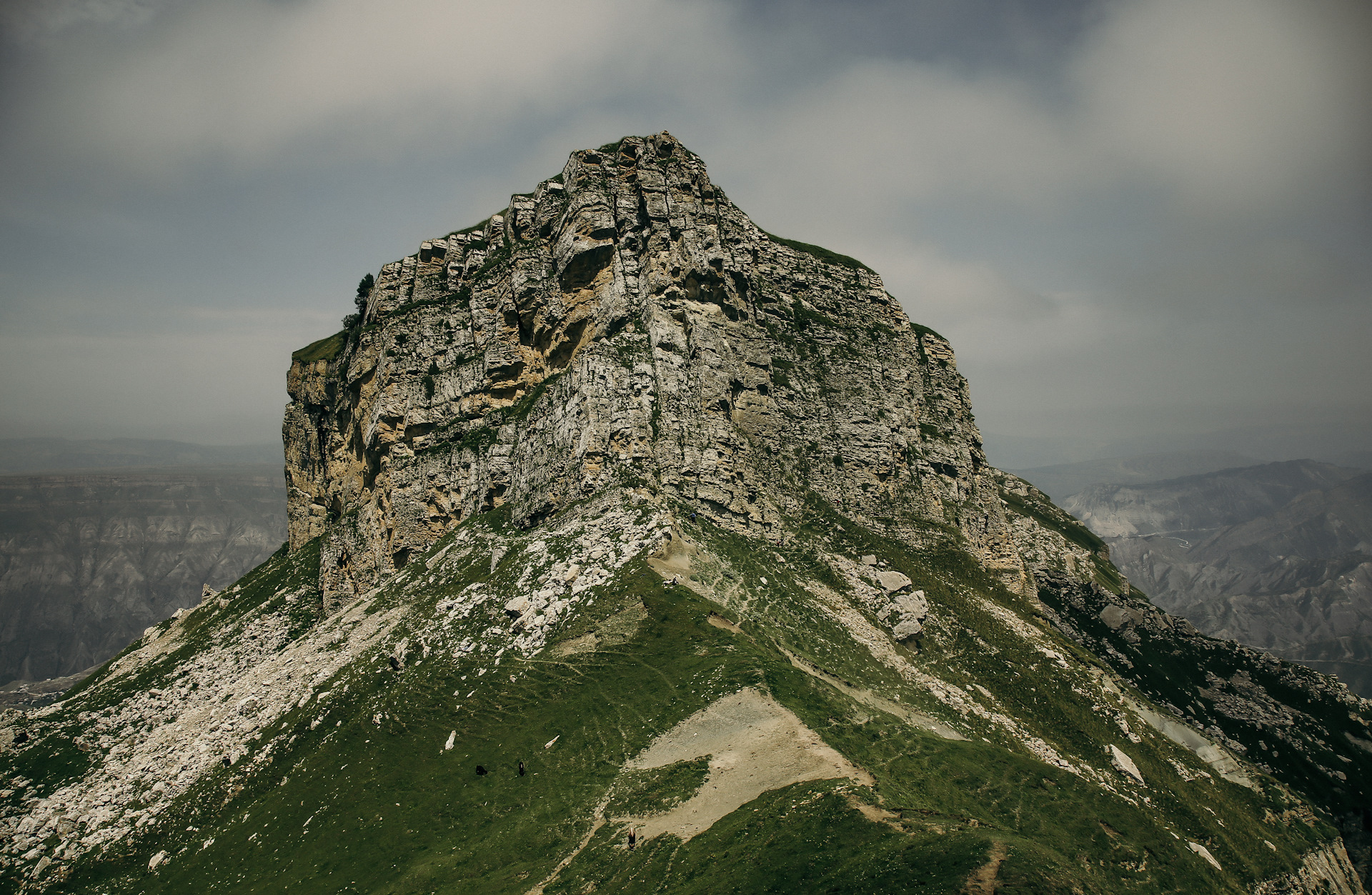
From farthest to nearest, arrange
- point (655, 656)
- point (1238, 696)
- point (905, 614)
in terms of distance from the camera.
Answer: point (1238, 696)
point (905, 614)
point (655, 656)

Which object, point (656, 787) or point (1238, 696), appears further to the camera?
point (1238, 696)

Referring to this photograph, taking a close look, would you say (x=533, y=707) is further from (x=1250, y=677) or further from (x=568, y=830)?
(x=1250, y=677)

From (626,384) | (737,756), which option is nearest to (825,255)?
(626,384)

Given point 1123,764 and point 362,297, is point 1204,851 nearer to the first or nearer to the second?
point 1123,764

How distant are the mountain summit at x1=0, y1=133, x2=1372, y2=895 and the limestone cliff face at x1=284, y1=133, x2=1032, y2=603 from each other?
52 cm

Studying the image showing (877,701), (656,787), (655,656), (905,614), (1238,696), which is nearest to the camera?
(656,787)

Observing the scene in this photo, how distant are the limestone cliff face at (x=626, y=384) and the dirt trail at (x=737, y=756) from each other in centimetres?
2777

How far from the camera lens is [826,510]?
76.1m

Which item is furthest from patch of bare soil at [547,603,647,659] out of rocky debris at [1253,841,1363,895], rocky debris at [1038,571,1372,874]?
rocky debris at [1038,571,1372,874]

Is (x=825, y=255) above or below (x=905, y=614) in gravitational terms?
above

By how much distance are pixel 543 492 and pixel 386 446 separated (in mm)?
28760

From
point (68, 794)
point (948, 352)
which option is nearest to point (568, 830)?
point (68, 794)

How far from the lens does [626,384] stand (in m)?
67.8

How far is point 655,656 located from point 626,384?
3179 cm
